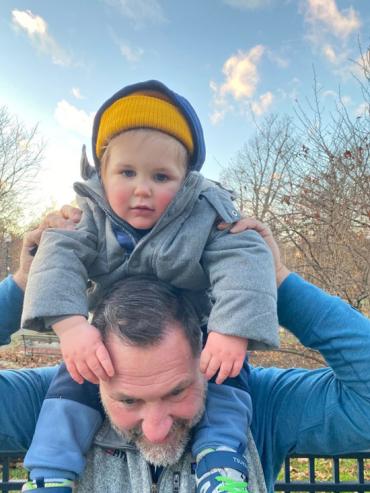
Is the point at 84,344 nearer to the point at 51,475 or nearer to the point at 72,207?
the point at 51,475

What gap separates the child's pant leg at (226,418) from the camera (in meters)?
1.53

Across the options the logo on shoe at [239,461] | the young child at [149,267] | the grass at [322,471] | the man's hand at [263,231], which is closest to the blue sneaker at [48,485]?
the young child at [149,267]

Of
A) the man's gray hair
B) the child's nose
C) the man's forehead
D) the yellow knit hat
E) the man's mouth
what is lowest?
the man's forehead

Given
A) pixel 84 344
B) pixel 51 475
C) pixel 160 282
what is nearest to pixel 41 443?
pixel 51 475

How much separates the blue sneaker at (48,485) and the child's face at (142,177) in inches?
35.4

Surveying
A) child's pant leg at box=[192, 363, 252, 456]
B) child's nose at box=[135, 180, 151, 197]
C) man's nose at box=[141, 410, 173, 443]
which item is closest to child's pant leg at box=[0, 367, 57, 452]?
man's nose at box=[141, 410, 173, 443]

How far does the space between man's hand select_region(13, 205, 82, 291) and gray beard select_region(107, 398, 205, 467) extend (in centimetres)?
71

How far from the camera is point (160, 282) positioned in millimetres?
1709

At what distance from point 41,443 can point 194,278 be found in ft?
2.54

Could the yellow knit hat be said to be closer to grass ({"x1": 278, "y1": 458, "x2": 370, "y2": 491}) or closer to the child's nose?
the child's nose

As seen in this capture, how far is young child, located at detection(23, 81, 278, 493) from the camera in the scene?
4.78 ft

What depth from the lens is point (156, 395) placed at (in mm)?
1539

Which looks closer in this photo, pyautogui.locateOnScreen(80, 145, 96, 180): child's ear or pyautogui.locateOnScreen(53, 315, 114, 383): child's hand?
pyautogui.locateOnScreen(53, 315, 114, 383): child's hand

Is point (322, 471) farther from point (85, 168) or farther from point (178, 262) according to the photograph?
point (85, 168)
